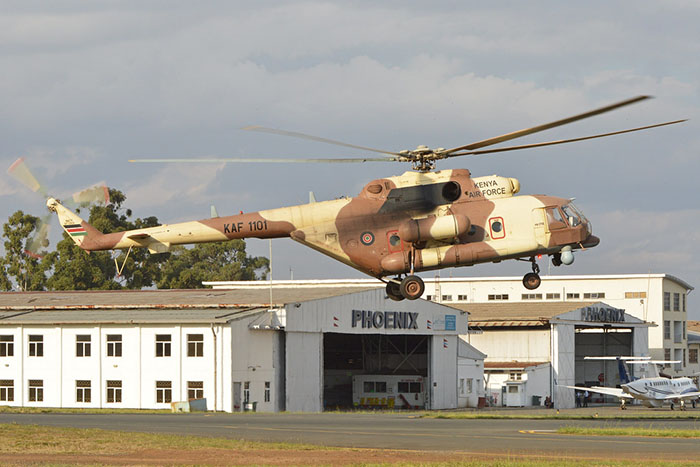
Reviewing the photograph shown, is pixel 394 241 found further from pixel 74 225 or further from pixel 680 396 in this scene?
pixel 680 396

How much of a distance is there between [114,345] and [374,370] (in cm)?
2342

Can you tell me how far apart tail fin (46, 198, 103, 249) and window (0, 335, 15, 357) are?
35853 millimetres

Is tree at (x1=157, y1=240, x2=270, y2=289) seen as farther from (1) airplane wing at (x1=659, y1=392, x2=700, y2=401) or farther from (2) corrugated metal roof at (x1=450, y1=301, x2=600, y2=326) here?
(1) airplane wing at (x1=659, y1=392, x2=700, y2=401)

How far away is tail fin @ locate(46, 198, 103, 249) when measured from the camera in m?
35.1

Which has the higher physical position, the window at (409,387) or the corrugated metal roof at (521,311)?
the corrugated metal roof at (521,311)

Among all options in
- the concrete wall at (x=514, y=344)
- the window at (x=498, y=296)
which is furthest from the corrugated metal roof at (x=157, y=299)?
the window at (x=498, y=296)

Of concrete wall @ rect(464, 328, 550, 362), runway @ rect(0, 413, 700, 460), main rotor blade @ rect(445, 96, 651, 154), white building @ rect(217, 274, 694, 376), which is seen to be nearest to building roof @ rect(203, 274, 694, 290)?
white building @ rect(217, 274, 694, 376)

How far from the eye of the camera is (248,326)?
212ft

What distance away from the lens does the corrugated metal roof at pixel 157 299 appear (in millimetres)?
68500

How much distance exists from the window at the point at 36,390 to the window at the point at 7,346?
8.38ft

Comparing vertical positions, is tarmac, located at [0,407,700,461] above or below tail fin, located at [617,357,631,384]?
above

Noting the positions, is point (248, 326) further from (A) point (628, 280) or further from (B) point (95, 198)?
(A) point (628, 280)

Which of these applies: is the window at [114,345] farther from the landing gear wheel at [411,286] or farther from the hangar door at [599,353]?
the hangar door at [599,353]

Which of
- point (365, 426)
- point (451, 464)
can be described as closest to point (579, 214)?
point (451, 464)
